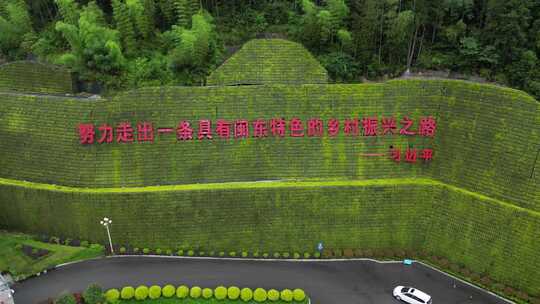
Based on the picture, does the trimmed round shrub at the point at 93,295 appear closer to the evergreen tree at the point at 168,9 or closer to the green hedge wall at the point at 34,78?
the green hedge wall at the point at 34,78

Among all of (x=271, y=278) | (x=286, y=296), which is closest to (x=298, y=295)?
(x=286, y=296)

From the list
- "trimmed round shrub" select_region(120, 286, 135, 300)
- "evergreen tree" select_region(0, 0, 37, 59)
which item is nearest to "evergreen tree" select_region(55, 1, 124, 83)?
"evergreen tree" select_region(0, 0, 37, 59)

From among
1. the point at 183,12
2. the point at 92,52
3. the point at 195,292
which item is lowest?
the point at 195,292

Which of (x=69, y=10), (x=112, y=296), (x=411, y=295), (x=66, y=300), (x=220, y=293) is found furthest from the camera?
(x=69, y=10)

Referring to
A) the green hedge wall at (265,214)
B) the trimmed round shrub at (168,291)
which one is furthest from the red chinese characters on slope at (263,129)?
the trimmed round shrub at (168,291)

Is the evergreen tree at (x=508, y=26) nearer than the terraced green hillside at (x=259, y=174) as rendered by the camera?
No

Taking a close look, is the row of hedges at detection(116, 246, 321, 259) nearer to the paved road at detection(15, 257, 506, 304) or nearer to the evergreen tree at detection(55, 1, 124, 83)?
the paved road at detection(15, 257, 506, 304)

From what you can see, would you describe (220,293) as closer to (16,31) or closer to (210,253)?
(210,253)
